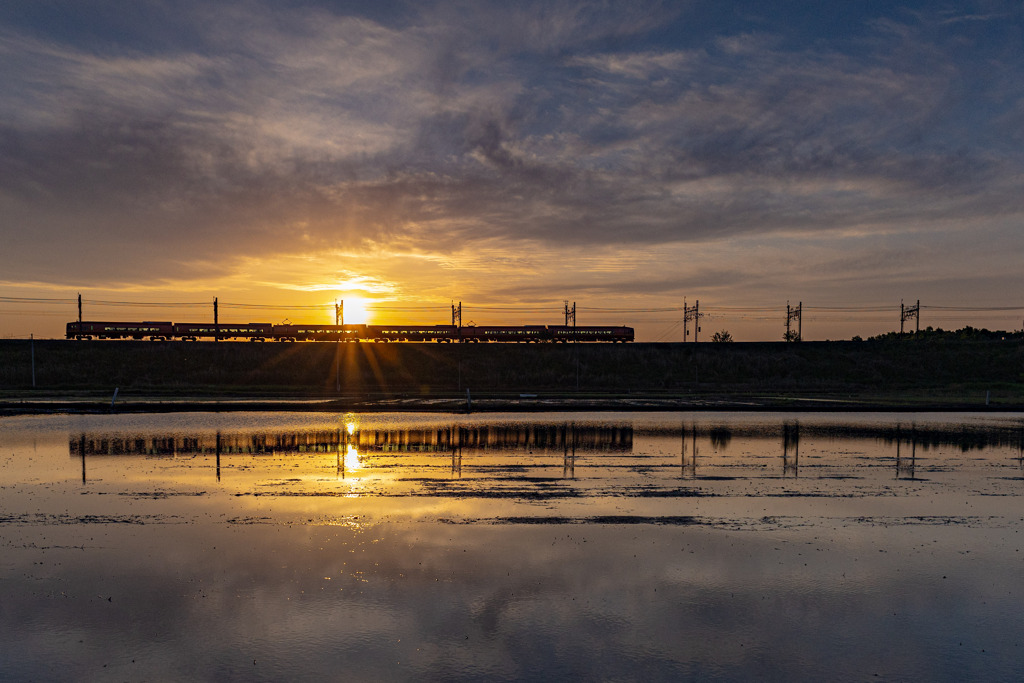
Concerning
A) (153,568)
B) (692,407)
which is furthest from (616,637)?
(692,407)

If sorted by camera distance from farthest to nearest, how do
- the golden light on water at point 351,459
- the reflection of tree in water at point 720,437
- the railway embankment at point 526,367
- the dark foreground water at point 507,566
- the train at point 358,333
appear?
Answer: the train at point 358,333 < the railway embankment at point 526,367 < the reflection of tree in water at point 720,437 < the golden light on water at point 351,459 < the dark foreground water at point 507,566

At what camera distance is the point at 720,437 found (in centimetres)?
2288

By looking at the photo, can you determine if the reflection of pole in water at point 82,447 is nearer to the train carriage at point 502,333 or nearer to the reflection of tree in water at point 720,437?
the reflection of tree in water at point 720,437

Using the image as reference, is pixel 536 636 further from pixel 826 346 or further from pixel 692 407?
pixel 826 346

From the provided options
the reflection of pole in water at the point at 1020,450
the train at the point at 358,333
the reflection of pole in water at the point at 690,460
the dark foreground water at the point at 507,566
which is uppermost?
the train at the point at 358,333

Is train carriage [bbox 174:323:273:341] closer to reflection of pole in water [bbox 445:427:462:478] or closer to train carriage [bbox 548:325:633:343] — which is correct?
train carriage [bbox 548:325:633:343]

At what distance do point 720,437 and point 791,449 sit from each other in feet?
10.1

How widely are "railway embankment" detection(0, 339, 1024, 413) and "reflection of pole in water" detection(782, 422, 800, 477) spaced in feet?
94.3

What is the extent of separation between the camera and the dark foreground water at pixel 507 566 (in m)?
6.53

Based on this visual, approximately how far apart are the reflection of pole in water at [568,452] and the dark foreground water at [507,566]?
0.56 ft

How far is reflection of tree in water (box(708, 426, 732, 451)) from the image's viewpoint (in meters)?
20.9

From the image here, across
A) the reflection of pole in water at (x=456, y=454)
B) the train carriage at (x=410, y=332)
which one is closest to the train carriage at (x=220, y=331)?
the train carriage at (x=410, y=332)

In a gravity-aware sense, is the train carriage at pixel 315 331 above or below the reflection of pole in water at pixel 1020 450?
above

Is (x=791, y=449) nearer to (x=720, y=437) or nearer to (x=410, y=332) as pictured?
(x=720, y=437)
